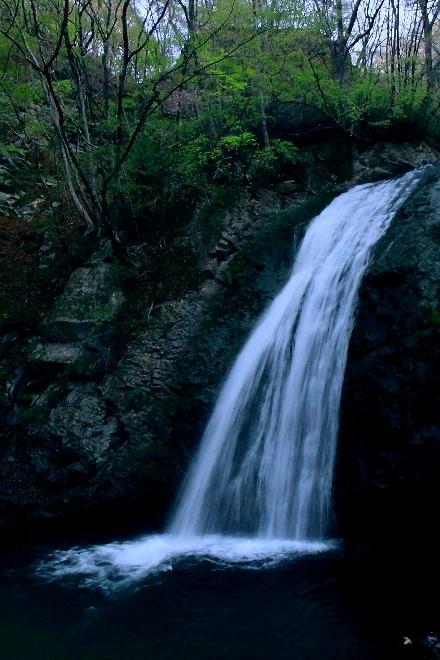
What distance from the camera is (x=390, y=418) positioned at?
199 inches

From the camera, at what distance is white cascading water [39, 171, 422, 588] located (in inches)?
216

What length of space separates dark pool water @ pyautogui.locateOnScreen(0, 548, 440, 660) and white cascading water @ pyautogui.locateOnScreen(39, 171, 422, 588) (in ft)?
1.18

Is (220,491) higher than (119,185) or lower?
lower

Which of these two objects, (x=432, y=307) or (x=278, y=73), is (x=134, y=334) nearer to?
(x=432, y=307)

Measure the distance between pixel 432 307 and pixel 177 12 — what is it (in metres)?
12.1

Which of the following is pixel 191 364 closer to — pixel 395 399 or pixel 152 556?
pixel 152 556

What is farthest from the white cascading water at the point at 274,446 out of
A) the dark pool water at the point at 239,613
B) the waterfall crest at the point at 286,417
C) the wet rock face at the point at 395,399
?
the dark pool water at the point at 239,613

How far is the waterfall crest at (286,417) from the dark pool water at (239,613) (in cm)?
72

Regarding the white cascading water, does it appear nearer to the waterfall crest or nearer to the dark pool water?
the waterfall crest

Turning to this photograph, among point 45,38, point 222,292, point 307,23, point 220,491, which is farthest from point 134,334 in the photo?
point 307,23

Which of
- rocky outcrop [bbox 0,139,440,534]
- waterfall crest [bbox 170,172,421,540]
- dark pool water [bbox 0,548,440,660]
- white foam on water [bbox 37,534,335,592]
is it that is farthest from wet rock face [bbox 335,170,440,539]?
white foam on water [bbox 37,534,335,592]

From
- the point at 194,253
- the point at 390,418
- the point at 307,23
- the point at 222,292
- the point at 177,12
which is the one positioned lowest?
the point at 390,418

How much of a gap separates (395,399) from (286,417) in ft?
4.69

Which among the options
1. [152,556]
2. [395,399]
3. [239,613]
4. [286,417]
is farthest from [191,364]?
[239,613]
